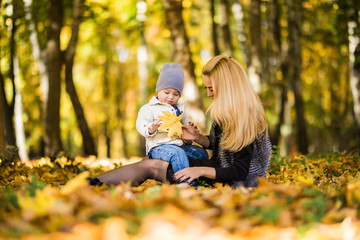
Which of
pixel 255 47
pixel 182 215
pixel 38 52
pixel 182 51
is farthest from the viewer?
pixel 38 52

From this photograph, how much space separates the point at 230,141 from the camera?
11.9ft

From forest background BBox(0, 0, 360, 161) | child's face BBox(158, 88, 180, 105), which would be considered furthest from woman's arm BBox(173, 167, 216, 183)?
forest background BBox(0, 0, 360, 161)

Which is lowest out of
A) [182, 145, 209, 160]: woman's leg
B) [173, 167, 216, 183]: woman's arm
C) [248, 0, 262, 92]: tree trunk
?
[173, 167, 216, 183]: woman's arm

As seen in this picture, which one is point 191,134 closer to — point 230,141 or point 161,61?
point 230,141

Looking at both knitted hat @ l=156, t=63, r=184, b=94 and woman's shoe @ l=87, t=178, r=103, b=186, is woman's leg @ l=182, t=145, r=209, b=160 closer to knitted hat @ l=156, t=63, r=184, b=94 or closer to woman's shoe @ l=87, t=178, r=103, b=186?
knitted hat @ l=156, t=63, r=184, b=94

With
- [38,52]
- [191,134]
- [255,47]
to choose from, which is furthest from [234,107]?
[38,52]

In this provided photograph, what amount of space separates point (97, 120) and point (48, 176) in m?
20.7

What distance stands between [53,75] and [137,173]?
488cm

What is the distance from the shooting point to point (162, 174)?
11.9 feet

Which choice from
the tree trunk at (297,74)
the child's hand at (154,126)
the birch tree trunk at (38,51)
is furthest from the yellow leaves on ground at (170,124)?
the tree trunk at (297,74)

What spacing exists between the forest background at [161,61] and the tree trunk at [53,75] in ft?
0.06

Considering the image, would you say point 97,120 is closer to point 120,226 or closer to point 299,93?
point 299,93

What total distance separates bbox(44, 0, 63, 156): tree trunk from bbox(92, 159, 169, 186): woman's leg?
15.1 feet

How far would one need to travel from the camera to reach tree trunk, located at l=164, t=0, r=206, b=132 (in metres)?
7.70
